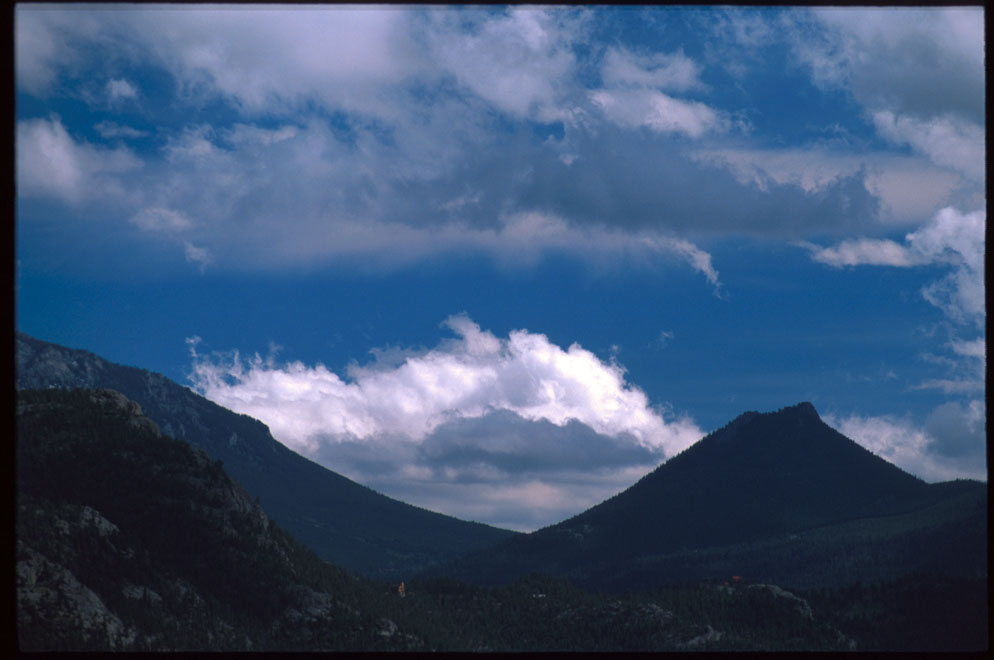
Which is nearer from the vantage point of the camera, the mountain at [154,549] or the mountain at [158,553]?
the mountain at [154,549]

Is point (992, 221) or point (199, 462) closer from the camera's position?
point (992, 221)

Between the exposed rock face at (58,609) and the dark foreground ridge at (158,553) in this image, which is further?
the dark foreground ridge at (158,553)

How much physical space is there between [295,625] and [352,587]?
26998mm

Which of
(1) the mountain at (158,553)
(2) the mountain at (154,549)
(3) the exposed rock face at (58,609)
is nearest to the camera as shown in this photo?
(3) the exposed rock face at (58,609)

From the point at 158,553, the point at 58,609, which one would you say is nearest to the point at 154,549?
the point at 158,553

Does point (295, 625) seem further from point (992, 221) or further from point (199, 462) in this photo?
point (992, 221)

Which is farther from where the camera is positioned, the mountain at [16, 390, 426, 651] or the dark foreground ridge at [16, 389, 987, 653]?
the dark foreground ridge at [16, 389, 987, 653]

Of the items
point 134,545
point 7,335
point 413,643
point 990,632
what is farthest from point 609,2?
point 413,643

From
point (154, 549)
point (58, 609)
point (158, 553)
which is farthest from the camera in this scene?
point (154, 549)

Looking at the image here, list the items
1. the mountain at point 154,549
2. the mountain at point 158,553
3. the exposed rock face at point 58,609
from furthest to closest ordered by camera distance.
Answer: the mountain at point 158,553
the mountain at point 154,549
the exposed rock face at point 58,609

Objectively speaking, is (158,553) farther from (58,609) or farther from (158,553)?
(58,609)

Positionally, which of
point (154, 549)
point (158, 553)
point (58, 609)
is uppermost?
point (154, 549)

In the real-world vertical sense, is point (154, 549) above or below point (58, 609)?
above

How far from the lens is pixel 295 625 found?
552 ft
